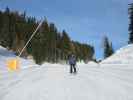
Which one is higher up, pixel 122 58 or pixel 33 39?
pixel 33 39

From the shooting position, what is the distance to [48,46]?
155875 millimetres

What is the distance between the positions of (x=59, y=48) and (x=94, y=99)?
160m

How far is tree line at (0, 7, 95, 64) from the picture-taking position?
121 m

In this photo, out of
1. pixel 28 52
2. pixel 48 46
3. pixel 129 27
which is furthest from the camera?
pixel 48 46

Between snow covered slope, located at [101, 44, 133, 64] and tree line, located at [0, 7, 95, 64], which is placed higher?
tree line, located at [0, 7, 95, 64]

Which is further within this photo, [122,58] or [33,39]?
[33,39]

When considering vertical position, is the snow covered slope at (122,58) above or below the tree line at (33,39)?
below

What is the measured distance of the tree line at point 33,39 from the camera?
121 meters

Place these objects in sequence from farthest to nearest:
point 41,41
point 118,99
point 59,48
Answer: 1. point 59,48
2. point 41,41
3. point 118,99

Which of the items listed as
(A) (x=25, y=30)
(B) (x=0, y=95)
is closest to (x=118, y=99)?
(B) (x=0, y=95)

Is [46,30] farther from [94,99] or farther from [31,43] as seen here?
[94,99]

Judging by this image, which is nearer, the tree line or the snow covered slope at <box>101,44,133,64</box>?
the snow covered slope at <box>101,44,133,64</box>

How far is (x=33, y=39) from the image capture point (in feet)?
446

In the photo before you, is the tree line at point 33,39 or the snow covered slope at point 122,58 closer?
the snow covered slope at point 122,58
